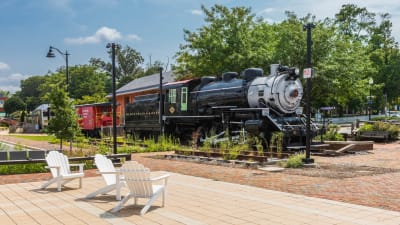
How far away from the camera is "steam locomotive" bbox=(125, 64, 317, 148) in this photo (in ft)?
54.9

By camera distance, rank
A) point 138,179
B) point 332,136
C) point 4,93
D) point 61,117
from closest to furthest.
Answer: point 138,179
point 61,117
point 332,136
point 4,93

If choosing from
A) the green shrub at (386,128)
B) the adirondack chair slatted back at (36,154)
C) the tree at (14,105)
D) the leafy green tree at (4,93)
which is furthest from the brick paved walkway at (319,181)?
the leafy green tree at (4,93)

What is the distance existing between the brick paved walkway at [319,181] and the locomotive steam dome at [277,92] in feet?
11.8

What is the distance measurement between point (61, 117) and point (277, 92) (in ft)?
28.7

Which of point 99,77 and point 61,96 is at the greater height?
point 99,77

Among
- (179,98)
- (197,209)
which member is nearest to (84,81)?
→ (179,98)

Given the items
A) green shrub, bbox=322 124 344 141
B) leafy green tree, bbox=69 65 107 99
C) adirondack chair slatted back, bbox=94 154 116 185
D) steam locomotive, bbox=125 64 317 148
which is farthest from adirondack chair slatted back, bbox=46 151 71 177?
leafy green tree, bbox=69 65 107 99

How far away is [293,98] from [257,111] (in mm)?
1718

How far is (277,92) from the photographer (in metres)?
16.8

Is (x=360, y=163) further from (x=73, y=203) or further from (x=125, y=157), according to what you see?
(x=73, y=203)

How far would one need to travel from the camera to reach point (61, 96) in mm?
16984

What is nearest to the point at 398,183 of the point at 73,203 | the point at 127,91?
the point at 73,203

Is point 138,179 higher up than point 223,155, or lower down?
higher up

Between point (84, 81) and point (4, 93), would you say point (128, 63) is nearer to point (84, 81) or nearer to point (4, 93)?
point (84, 81)
